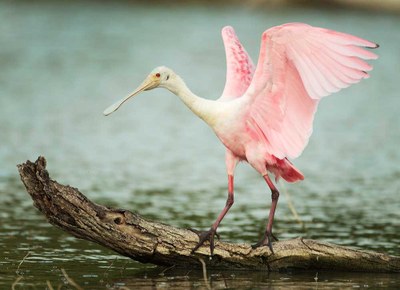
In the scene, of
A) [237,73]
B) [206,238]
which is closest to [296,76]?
[237,73]

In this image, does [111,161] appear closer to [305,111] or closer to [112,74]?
[305,111]

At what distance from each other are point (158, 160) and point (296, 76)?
11009 millimetres

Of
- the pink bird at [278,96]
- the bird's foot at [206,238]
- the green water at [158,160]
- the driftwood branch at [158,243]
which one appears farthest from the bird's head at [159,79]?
the green water at [158,160]

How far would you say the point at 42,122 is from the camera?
29.0 metres

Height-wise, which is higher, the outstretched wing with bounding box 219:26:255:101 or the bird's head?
the outstretched wing with bounding box 219:26:255:101

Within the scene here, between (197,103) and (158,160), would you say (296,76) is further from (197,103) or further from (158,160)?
(158,160)

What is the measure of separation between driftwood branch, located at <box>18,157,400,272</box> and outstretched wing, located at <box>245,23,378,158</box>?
1.23 meters

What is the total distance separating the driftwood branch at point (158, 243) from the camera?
12.1 meters

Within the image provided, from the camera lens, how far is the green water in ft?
44.0

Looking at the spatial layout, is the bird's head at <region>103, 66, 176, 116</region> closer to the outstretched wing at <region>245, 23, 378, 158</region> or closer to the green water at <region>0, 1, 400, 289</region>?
the outstretched wing at <region>245, 23, 378, 158</region>

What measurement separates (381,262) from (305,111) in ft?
6.46

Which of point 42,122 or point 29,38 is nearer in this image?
point 42,122

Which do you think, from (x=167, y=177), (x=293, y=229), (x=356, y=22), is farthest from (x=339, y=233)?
(x=356, y=22)

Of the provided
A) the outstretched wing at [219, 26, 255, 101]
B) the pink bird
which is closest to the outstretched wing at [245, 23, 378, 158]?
the pink bird
